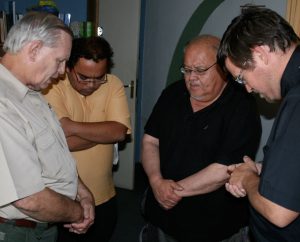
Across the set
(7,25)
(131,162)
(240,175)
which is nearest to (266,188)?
(240,175)

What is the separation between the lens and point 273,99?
1.27 meters

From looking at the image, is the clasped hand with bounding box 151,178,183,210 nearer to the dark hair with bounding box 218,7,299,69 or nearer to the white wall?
the dark hair with bounding box 218,7,299,69

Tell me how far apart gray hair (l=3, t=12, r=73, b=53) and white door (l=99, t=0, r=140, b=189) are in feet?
8.55

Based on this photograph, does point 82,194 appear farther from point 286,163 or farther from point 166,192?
point 286,163

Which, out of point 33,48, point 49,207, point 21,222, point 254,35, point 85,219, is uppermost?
point 254,35

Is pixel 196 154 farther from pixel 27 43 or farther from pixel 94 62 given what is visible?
pixel 27 43

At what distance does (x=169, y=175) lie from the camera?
1.86 meters

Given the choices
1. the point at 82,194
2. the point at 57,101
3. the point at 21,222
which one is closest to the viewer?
the point at 21,222

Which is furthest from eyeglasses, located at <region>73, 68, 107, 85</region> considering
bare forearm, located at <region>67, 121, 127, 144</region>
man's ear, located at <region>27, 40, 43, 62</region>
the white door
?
the white door

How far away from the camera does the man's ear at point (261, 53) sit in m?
1.14

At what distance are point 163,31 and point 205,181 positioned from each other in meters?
2.83

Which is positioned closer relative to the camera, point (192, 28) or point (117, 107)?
point (117, 107)

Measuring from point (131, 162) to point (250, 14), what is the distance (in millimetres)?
3093

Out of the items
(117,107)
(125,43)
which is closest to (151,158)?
(117,107)
